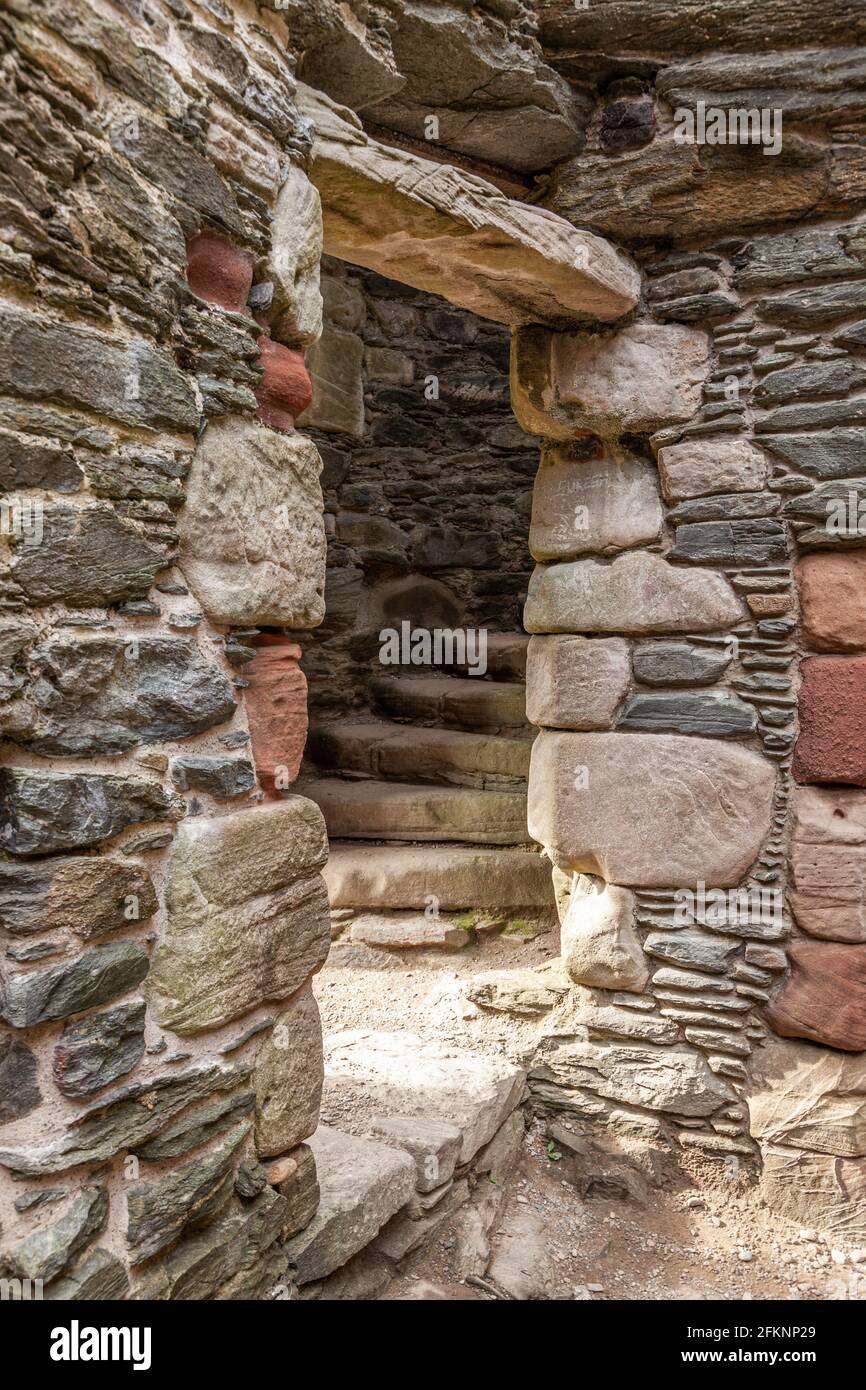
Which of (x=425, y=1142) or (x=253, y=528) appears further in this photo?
(x=425, y=1142)

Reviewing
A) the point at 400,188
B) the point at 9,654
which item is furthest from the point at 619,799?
the point at 9,654

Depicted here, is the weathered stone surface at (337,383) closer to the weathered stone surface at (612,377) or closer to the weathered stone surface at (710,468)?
the weathered stone surface at (612,377)

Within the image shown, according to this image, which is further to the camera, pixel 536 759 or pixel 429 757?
pixel 429 757

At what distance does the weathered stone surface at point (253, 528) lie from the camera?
4.80ft

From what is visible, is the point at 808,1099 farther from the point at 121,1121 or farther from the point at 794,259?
the point at 794,259

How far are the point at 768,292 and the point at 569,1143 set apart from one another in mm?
2558

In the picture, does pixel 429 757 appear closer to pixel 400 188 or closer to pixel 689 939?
pixel 689 939

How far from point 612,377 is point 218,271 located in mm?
1439

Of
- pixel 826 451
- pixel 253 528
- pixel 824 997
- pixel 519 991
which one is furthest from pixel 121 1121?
pixel 826 451

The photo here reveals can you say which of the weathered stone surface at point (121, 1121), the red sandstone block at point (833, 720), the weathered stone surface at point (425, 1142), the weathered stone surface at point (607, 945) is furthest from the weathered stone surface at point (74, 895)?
the red sandstone block at point (833, 720)

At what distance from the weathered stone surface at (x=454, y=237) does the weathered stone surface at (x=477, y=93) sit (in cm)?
17

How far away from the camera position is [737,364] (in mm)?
2533

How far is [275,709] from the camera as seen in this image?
162 cm

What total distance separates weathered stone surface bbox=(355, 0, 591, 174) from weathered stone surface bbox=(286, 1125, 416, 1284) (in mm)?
2375
